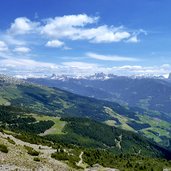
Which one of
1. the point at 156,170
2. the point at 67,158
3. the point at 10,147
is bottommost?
the point at 156,170

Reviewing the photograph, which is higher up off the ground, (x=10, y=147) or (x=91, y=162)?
(x=10, y=147)

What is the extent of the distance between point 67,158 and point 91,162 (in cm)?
1481

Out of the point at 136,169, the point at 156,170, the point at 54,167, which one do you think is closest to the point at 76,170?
the point at 54,167

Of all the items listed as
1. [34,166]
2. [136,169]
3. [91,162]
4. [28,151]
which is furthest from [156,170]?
[34,166]

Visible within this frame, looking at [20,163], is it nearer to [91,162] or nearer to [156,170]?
[91,162]

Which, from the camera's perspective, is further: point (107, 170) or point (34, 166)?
point (107, 170)

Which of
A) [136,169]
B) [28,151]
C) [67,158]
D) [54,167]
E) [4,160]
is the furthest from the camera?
[136,169]

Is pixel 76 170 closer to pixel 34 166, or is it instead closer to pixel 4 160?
pixel 34 166

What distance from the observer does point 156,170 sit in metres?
115

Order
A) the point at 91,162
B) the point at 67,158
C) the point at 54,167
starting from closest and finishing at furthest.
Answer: the point at 54,167 → the point at 67,158 → the point at 91,162

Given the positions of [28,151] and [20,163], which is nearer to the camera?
[20,163]

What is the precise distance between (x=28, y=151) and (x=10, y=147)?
17.9ft

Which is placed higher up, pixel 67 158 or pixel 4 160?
pixel 4 160

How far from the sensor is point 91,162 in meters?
103
